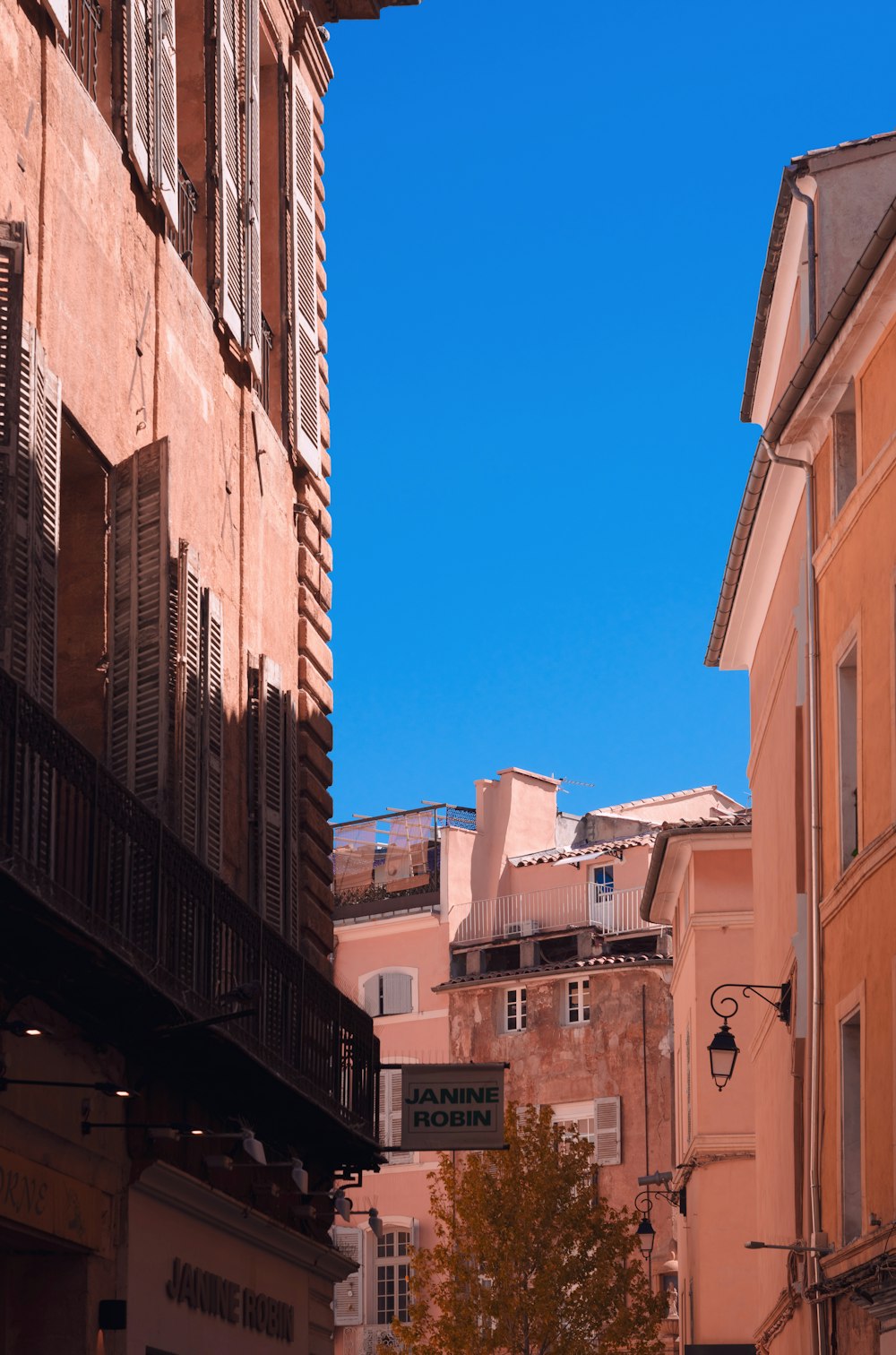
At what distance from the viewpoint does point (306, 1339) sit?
18.7 m

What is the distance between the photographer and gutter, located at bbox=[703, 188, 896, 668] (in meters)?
15.3

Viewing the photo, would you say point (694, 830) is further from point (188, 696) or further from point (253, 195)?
point (188, 696)

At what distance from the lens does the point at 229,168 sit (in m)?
17.5

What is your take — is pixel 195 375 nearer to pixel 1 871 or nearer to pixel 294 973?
pixel 294 973

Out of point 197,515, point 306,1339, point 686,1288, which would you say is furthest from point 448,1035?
point 197,515

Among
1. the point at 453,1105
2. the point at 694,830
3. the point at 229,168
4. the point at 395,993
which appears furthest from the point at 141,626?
the point at 395,993

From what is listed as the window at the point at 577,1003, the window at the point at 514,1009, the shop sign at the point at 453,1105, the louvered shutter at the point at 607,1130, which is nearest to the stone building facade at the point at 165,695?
the shop sign at the point at 453,1105

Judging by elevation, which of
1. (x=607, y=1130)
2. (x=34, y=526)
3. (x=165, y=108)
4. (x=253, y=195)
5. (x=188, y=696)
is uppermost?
(x=253, y=195)

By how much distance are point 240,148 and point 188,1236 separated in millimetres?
8750

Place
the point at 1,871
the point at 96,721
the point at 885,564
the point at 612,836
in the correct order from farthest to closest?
the point at 612,836 → the point at 885,564 → the point at 96,721 → the point at 1,871

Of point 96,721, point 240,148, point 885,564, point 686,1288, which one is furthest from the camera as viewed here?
point 686,1288

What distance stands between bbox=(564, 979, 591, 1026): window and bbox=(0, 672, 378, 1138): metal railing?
3702 cm

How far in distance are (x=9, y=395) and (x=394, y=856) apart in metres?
51.2

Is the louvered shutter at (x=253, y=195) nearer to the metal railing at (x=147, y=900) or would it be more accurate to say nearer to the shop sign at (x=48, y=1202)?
the metal railing at (x=147, y=900)
